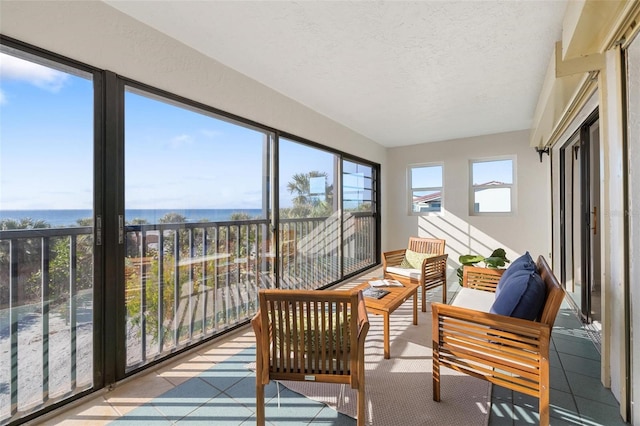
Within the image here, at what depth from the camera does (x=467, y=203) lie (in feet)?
17.5

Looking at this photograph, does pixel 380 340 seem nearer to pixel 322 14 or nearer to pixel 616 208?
pixel 616 208

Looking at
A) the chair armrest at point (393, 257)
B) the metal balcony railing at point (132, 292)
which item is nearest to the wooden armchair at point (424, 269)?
the chair armrest at point (393, 257)

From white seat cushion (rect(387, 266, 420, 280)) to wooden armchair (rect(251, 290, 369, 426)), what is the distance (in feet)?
6.73

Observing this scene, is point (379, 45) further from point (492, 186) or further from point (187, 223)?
point (492, 186)

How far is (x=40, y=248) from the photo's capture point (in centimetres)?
173

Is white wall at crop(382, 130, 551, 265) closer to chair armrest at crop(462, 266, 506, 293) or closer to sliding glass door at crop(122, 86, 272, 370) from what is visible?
chair armrest at crop(462, 266, 506, 293)

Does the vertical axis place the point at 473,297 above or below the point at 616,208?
below

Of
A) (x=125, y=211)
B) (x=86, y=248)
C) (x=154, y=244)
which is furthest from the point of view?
(x=154, y=244)

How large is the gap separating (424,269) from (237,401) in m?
2.21

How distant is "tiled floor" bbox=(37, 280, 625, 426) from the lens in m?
1.66

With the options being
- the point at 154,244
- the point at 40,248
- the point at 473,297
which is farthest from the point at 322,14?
the point at 473,297

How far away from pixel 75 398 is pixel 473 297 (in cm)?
306

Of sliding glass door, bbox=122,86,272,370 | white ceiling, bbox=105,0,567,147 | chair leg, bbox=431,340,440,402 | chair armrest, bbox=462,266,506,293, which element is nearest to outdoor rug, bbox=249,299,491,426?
chair leg, bbox=431,340,440,402

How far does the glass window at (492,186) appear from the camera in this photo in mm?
5090
